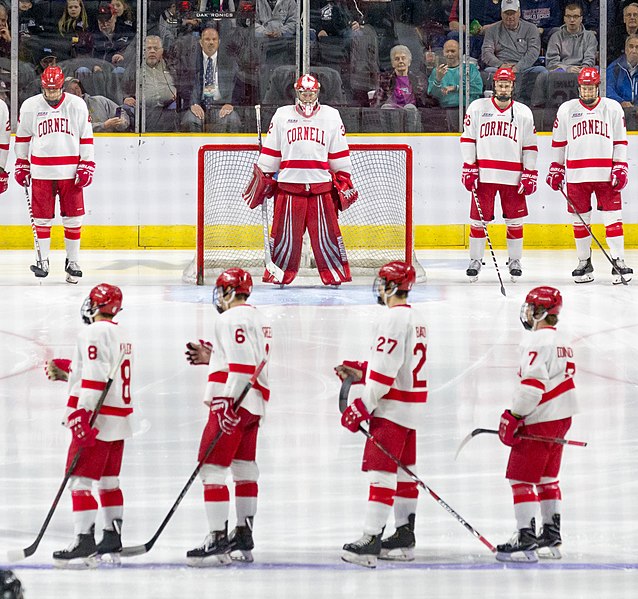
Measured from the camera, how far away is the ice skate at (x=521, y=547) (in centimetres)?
337

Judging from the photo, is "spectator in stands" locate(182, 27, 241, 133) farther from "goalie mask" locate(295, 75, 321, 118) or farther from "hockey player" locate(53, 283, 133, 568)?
"hockey player" locate(53, 283, 133, 568)

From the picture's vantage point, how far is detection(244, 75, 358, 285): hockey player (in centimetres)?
727

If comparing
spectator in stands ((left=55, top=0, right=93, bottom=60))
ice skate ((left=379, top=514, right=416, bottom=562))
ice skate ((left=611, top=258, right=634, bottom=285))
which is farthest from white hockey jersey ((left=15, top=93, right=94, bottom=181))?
ice skate ((left=379, top=514, right=416, bottom=562))

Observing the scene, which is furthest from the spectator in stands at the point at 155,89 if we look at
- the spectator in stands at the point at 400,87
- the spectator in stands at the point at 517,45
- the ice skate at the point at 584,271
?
the ice skate at the point at 584,271

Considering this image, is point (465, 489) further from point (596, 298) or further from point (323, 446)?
point (596, 298)

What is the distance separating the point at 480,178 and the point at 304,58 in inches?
82.2

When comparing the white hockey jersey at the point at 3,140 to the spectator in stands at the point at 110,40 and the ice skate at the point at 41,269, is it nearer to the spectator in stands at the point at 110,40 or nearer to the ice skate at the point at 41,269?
the ice skate at the point at 41,269

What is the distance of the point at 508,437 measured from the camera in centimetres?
342

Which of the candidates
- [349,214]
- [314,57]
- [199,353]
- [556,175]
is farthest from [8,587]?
[314,57]

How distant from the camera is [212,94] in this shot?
9539mm

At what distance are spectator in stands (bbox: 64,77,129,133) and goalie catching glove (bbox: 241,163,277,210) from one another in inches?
92.2

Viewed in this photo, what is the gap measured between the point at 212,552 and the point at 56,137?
455 centimetres

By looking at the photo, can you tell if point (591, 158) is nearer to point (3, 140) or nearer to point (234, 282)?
point (3, 140)

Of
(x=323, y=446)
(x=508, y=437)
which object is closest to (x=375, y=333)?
Answer: (x=508, y=437)
